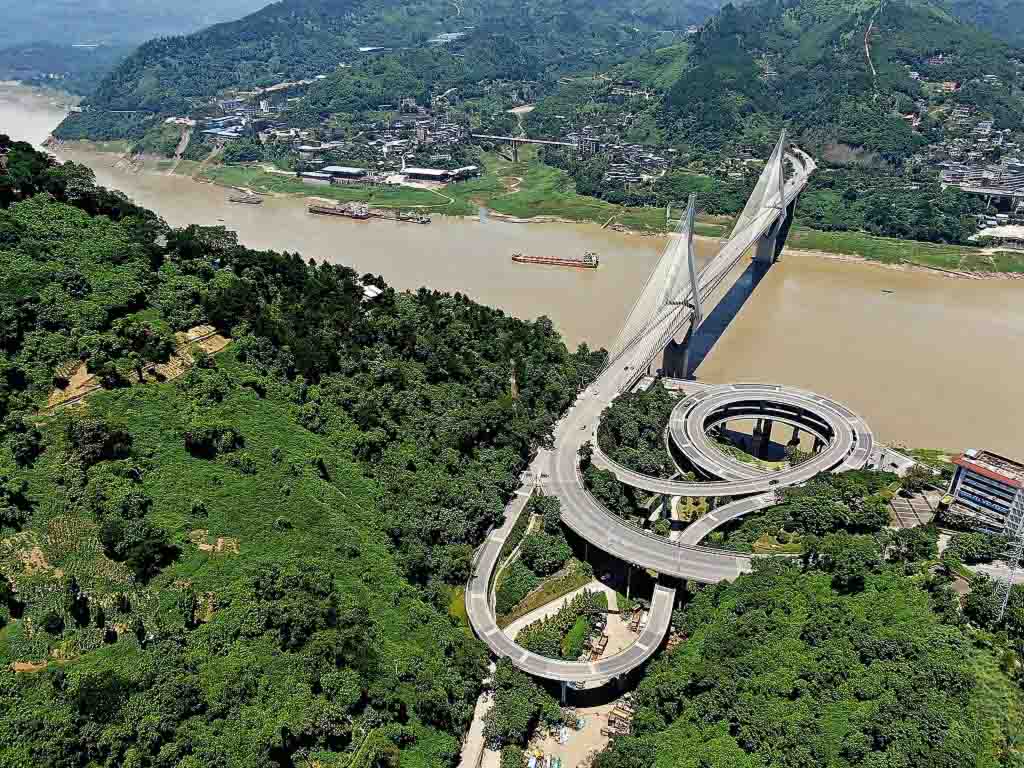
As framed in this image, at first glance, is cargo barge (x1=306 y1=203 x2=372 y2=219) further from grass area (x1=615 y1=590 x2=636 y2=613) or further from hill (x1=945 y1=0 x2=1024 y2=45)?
hill (x1=945 y1=0 x2=1024 y2=45)

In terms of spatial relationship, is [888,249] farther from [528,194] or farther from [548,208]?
[528,194]

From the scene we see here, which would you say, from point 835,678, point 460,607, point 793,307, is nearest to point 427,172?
point 793,307

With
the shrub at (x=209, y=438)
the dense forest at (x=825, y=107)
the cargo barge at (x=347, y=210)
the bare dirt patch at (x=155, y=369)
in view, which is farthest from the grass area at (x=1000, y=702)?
the cargo barge at (x=347, y=210)

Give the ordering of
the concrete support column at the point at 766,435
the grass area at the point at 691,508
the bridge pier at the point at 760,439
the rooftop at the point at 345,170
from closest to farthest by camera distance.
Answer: the grass area at the point at 691,508, the concrete support column at the point at 766,435, the bridge pier at the point at 760,439, the rooftop at the point at 345,170

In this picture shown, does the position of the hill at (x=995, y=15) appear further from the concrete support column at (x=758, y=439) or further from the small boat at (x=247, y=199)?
the concrete support column at (x=758, y=439)

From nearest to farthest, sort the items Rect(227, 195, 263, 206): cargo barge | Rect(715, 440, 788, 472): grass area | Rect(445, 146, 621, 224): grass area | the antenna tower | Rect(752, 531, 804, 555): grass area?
the antenna tower
Rect(752, 531, 804, 555): grass area
Rect(715, 440, 788, 472): grass area
Rect(445, 146, 621, 224): grass area
Rect(227, 195, 263, 206): cargo barge

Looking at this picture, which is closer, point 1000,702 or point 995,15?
point 1000,702

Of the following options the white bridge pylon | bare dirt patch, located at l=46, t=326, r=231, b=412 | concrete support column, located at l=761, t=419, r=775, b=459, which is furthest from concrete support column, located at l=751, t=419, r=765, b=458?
bare dirt patch, located at l=46, t=326, r=231, b=412
